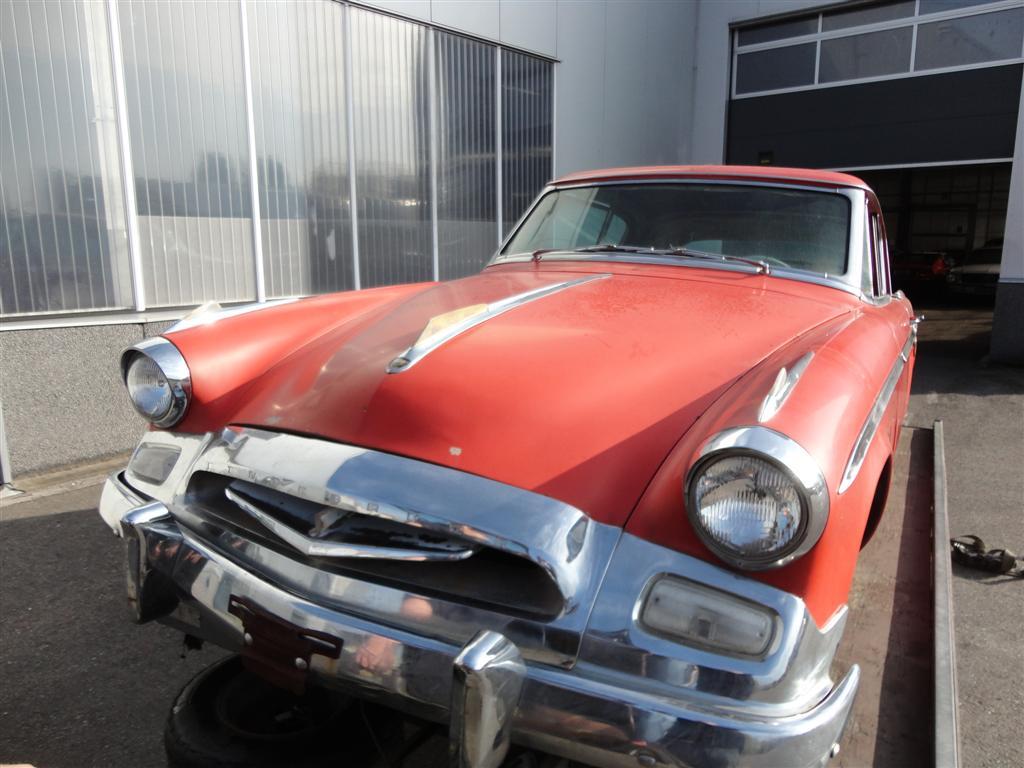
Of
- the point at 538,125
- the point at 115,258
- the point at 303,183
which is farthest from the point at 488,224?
the point at 115,258

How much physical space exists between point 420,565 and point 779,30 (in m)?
12.2

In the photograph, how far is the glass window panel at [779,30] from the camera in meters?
11.1

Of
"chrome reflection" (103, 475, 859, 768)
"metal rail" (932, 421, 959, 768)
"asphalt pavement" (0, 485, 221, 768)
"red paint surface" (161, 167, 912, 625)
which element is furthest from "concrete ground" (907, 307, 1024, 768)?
"asphalt pavement" (0, 485, 221, 768)

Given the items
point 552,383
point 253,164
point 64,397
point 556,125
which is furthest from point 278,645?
point 556,125

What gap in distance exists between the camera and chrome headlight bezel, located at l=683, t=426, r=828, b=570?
1276mm

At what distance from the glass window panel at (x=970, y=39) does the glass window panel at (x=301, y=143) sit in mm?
8629

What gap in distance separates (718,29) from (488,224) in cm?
623

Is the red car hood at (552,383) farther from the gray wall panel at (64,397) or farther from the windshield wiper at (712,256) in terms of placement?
the gray wall panel at (64,397)

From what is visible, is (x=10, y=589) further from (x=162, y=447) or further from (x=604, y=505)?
(x=604, y=505)

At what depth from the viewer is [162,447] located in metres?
2.12

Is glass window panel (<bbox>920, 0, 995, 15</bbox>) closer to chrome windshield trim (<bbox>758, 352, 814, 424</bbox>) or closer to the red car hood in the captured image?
the red car hood

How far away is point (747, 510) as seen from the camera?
1.33 metres

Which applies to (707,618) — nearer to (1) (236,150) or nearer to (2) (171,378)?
(2) (171,378)

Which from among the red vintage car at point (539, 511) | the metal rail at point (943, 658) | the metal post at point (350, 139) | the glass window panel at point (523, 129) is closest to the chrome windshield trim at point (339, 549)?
the red vintage car at point (539, 511)
